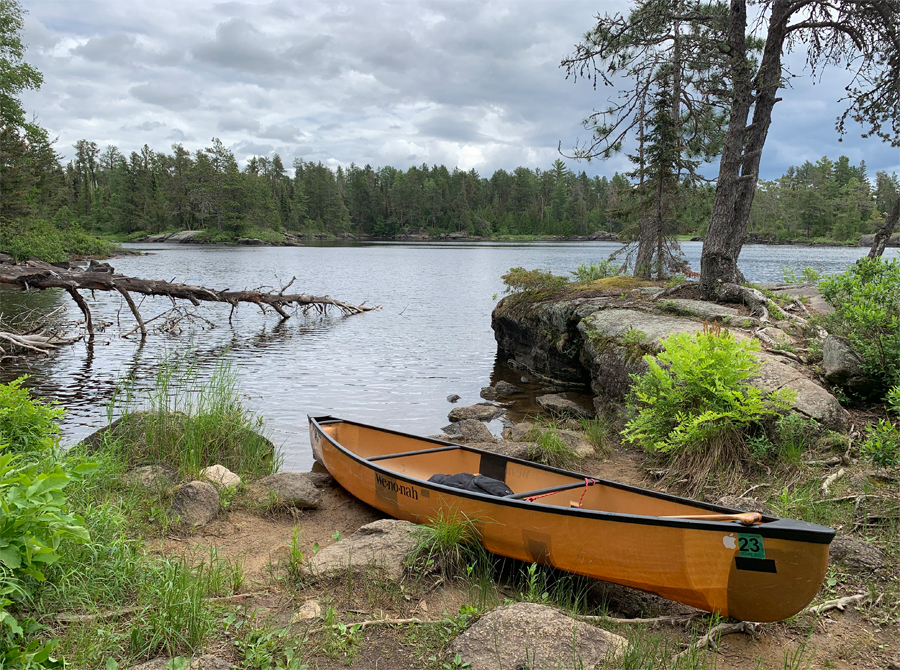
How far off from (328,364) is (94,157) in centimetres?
11914

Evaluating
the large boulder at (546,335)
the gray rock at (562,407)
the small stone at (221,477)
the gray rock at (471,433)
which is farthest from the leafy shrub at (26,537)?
the large boulder at (546,335)

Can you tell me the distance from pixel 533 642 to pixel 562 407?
313 inches

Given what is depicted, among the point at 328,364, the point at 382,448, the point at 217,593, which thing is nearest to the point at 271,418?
the point at 382,448

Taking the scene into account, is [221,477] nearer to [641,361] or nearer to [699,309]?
[641,361]

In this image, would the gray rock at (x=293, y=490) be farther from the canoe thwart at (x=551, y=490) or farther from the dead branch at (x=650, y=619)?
the dead branch at (x=650, y=619)

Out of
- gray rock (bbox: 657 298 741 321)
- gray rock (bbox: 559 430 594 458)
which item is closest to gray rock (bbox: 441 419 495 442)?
gray rock (bbox: 559 430 594 458)

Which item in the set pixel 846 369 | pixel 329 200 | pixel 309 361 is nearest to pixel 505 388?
pixel 309 361

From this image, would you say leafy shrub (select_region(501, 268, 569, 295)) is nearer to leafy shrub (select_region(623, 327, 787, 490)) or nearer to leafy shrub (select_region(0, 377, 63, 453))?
leafy shrub (select_region(623, 327, 787, 490))

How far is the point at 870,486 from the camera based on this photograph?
4.84 meters

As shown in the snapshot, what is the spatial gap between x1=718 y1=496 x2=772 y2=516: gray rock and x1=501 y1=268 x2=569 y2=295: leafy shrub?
9988 mm

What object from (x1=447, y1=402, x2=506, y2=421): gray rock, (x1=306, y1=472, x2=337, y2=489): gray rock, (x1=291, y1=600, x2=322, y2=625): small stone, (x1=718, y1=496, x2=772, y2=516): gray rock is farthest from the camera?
(x1=447, y1=402, x2=506, y2=421): gray rock

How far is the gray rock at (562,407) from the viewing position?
10.8m

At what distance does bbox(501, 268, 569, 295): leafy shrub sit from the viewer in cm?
1511

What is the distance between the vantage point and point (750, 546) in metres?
3.41
